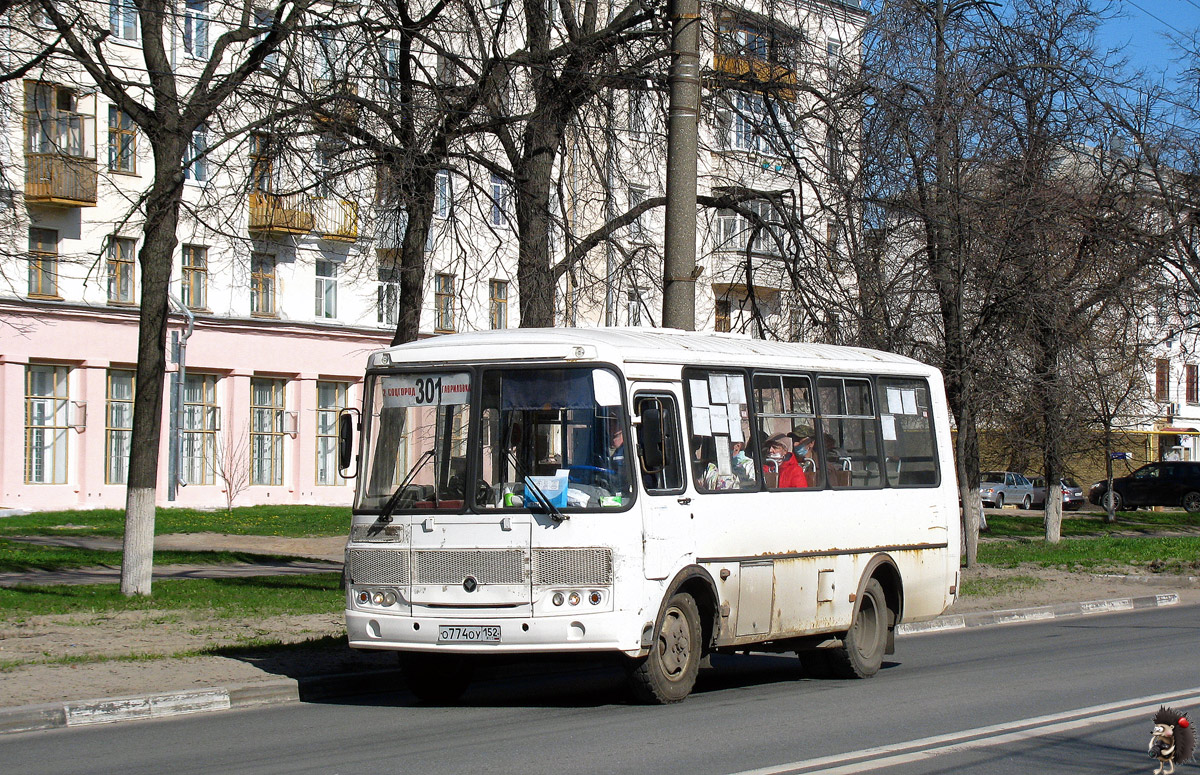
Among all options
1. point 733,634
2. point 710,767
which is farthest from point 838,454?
point 710,767

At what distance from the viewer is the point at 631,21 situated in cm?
1764

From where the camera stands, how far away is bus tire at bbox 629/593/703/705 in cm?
1049

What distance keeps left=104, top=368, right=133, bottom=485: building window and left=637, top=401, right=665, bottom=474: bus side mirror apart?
3346cm

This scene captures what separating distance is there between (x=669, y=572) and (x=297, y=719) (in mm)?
2867

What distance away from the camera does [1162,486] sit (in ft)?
195

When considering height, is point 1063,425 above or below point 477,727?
above

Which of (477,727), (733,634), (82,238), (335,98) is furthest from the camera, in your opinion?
(82,238)

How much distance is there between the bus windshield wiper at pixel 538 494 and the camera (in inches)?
407

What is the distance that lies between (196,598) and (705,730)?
10.2 meters

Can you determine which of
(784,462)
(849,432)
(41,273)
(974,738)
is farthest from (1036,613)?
(41,273)

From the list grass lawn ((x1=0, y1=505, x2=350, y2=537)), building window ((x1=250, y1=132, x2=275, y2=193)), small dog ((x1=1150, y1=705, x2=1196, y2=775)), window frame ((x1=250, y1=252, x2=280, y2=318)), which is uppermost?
window frame ((x1=250, y1=252, x2=280, y2=318))

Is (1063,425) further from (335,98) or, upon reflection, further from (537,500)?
(537,500)

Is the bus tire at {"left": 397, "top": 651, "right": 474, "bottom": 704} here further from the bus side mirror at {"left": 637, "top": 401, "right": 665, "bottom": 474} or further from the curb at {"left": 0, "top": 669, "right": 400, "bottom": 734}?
the bus side mirror at {"left": 637, "top": 401, "right": 665, "bottom": 474}

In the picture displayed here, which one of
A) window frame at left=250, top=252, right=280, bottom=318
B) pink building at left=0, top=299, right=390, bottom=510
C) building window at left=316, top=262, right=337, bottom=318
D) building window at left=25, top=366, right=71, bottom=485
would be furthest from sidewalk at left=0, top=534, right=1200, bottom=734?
building window at left=316, top=262, right=337, bottom=318
